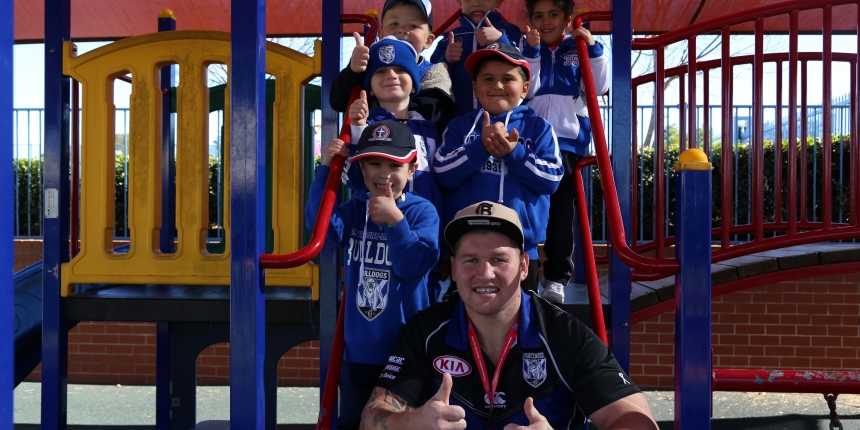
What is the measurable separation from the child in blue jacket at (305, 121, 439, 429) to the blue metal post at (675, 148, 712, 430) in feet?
2.78

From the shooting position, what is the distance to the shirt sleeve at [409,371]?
2.26 meters

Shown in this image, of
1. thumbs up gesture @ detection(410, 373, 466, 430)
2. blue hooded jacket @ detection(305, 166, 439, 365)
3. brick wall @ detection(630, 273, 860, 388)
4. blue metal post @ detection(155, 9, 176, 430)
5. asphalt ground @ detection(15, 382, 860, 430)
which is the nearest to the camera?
thumbs up gesture @ detection(410, 373, 466, 430)

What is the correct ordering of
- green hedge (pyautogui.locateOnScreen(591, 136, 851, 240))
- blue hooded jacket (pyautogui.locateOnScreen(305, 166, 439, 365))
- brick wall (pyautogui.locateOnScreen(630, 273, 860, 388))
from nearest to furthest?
blue hooded jacket (pyautogui.locateOnScreen(305, 166, 439, 365)), brick wall (pyautogui.locateOnScreen(630, 273, 860, 388)), green hedge (pyautogui.locateOnScreen(591, 136, 851, 240))

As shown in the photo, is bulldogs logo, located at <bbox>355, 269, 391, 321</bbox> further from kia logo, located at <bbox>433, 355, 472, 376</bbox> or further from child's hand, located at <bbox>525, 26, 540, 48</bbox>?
child's hand, located at <bbox>525, 26, 540, 48</bbox>

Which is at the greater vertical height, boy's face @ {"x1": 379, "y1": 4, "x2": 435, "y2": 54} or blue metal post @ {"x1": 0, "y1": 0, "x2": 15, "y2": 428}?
boy's face @ {"x1": 379, "y1": 4, "x2": 435, "y2": 54}

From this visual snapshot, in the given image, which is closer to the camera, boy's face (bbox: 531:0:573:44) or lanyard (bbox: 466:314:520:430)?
lanyard (bbox: 466:314:520:430)

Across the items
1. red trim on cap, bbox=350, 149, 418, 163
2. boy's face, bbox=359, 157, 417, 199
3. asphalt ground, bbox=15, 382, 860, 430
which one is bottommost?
asphalt ground, bbox=15, 382, 860, 430

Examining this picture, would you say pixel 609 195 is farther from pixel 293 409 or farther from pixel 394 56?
pixel 293 409

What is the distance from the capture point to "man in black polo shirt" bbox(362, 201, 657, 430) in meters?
2.19

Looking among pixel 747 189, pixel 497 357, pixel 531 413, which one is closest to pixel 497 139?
pixel 497 357

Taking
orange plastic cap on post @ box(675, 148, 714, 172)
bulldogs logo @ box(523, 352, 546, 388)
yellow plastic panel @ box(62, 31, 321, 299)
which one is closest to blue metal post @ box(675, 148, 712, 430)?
orange plastic cap on post @ box(675, 148, 714, 172)

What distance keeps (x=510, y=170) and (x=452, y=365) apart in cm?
87

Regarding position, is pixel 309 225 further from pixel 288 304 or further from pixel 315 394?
pixel 315 394

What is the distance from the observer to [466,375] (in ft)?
7.43
